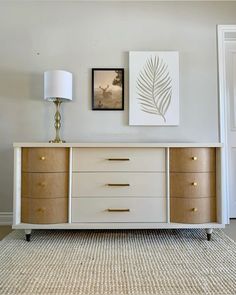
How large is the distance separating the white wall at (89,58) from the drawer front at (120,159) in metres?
0.54

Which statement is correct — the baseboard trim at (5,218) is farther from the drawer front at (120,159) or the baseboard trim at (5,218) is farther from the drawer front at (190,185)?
the drawer front at (190,185)

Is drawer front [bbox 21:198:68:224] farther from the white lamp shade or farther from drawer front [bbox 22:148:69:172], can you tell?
the white lamp shade

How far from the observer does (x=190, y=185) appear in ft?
6.29

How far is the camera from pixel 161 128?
2467 mm

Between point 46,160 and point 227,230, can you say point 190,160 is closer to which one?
point 227,230

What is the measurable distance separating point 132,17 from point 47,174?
1.87m

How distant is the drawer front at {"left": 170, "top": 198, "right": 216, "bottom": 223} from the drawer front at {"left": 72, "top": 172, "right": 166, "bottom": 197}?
0.50ft

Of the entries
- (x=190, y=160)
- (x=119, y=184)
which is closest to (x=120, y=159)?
(x=119, y=184)

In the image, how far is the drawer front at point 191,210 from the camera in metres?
1.91

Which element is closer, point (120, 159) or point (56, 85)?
point (120, 159)

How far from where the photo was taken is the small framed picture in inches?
97.3

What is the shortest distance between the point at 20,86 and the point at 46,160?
41.0 inches

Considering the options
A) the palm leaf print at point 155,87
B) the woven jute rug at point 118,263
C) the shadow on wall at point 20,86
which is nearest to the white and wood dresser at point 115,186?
the woven jute rug at point 118,263

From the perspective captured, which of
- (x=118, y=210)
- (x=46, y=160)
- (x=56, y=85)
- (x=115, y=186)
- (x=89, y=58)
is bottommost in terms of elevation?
(x=118, y=210)
